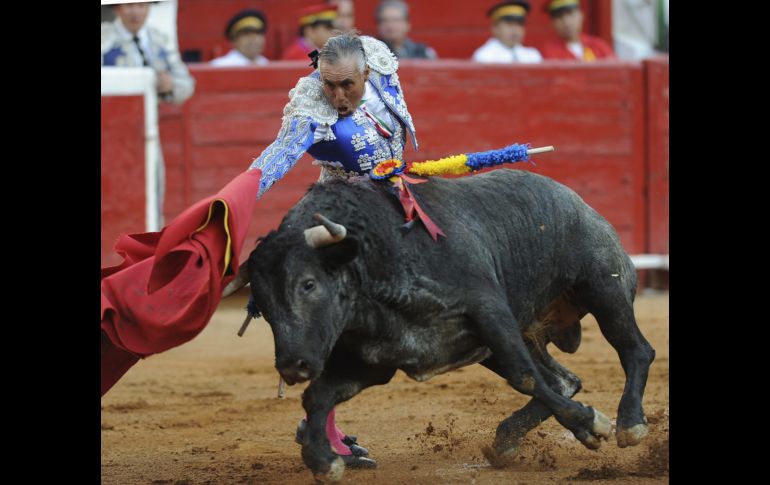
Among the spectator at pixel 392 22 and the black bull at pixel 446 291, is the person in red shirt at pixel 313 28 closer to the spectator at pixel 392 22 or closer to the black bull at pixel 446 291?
the spectator at pixel 392 22

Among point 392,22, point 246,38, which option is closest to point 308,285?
point 392,22

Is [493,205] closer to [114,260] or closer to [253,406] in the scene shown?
[253,406]

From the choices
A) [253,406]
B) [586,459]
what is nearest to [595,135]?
[253,406]

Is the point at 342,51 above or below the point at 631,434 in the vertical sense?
above

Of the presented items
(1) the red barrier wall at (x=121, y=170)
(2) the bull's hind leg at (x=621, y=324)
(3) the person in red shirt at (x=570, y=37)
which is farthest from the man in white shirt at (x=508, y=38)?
(2) the bull's hind leg at (x=621, y=324)

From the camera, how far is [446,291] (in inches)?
159

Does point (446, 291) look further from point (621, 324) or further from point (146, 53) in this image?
point (146, 53)

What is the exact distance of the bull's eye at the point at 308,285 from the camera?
3832 millimetres

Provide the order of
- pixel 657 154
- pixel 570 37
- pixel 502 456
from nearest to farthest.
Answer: pixel 502 456 < pixel 657 154 < pixel 570 37

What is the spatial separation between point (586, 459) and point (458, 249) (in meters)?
1.01

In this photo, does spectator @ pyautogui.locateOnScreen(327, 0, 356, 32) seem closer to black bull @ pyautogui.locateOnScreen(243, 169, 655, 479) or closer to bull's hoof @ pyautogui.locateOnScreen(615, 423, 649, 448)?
black bull @ pyautogui.locateOnScreen(243, 169, 655, 479)

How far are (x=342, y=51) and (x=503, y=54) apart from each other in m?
5.17

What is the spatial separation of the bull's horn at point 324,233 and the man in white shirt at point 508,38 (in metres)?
5.41

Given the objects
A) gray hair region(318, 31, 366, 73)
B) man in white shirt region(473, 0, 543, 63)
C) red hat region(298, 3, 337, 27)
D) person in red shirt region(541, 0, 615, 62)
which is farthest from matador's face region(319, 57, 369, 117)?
person in red shirt region(541, 0, 615, 62)
